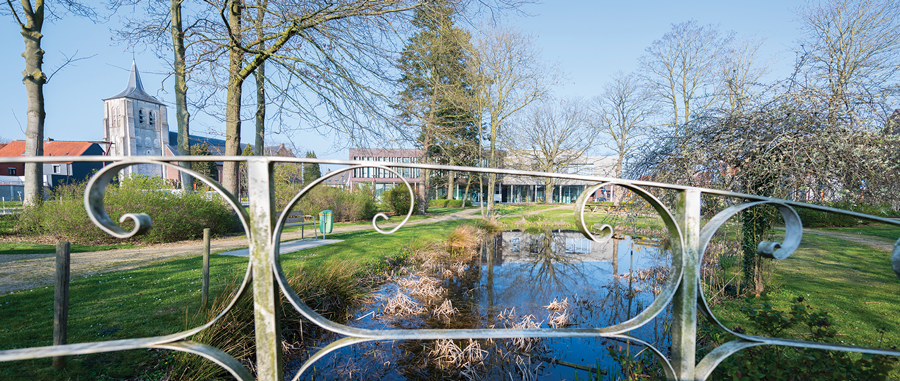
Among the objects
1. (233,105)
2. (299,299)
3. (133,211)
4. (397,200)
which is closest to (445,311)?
(299,299)

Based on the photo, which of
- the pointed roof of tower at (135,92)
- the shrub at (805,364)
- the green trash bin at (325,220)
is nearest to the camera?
the shrub at (805,364)

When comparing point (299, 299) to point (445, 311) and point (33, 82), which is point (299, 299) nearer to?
point (445, 311)

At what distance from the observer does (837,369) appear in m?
2.10

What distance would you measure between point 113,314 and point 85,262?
3.46 metres

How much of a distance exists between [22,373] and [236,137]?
23.1ft

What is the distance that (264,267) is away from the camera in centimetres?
101

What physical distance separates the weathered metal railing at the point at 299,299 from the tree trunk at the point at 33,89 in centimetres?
1153

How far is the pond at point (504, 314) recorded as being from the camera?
12.3 feet

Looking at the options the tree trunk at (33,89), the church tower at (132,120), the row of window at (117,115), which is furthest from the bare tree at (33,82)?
the row of window at (117,115)

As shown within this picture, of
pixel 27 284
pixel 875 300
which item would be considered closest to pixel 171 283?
pixel 27 284

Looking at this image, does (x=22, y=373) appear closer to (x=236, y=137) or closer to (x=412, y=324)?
(x=412, y=324)

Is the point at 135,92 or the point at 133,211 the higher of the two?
the point at 135,92

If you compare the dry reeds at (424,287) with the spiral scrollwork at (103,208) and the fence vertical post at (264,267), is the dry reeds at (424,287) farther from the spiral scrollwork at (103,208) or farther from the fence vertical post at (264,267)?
the spiral scrollwork at (103,208)

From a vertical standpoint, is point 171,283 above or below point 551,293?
above
